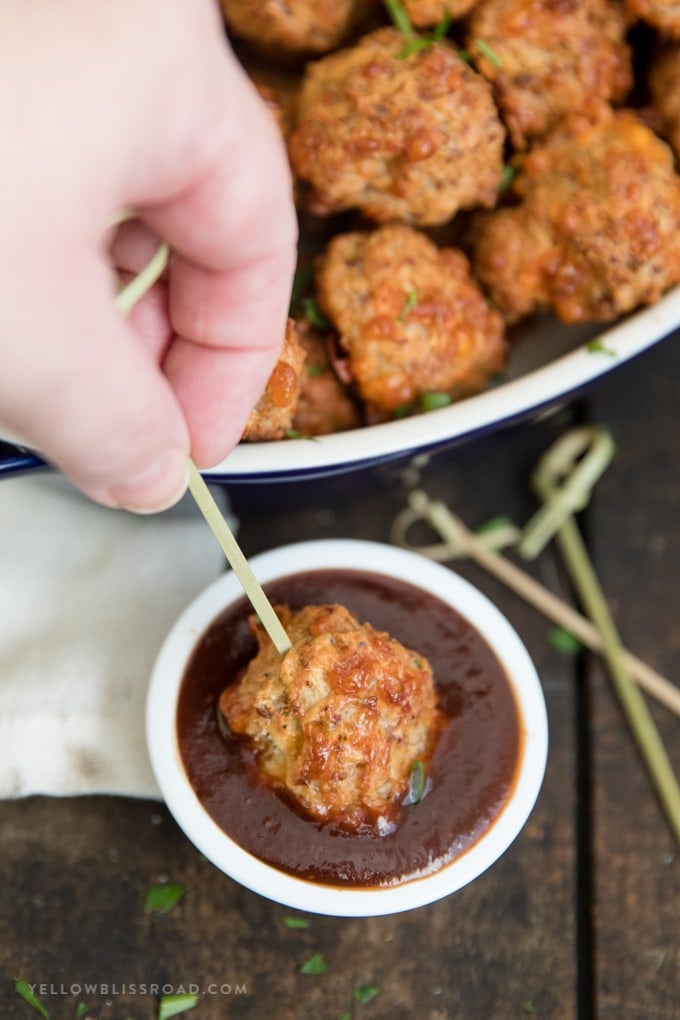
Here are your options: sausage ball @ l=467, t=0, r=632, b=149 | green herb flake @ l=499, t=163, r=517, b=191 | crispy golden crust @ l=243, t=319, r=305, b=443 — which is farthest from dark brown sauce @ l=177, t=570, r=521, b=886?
sausage ball @ l=467, t=0, r=632, b=149

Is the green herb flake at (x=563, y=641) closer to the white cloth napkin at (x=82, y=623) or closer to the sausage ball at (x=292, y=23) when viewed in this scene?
the white cloth napkin at (x=82, y=623)

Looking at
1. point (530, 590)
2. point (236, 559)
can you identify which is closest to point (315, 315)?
point (236, 559)

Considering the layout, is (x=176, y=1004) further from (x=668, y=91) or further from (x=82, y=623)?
(x=668, y=91)

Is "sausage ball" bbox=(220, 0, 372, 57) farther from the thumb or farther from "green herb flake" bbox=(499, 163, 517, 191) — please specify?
the thumb

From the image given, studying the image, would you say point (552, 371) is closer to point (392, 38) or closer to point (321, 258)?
point (321, 258)

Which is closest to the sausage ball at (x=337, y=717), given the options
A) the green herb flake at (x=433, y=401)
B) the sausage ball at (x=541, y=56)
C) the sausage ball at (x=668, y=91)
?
the green herb flake at (x=433, y=401)

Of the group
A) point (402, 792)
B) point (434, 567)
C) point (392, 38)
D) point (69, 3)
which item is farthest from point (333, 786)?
point (392, 38)
